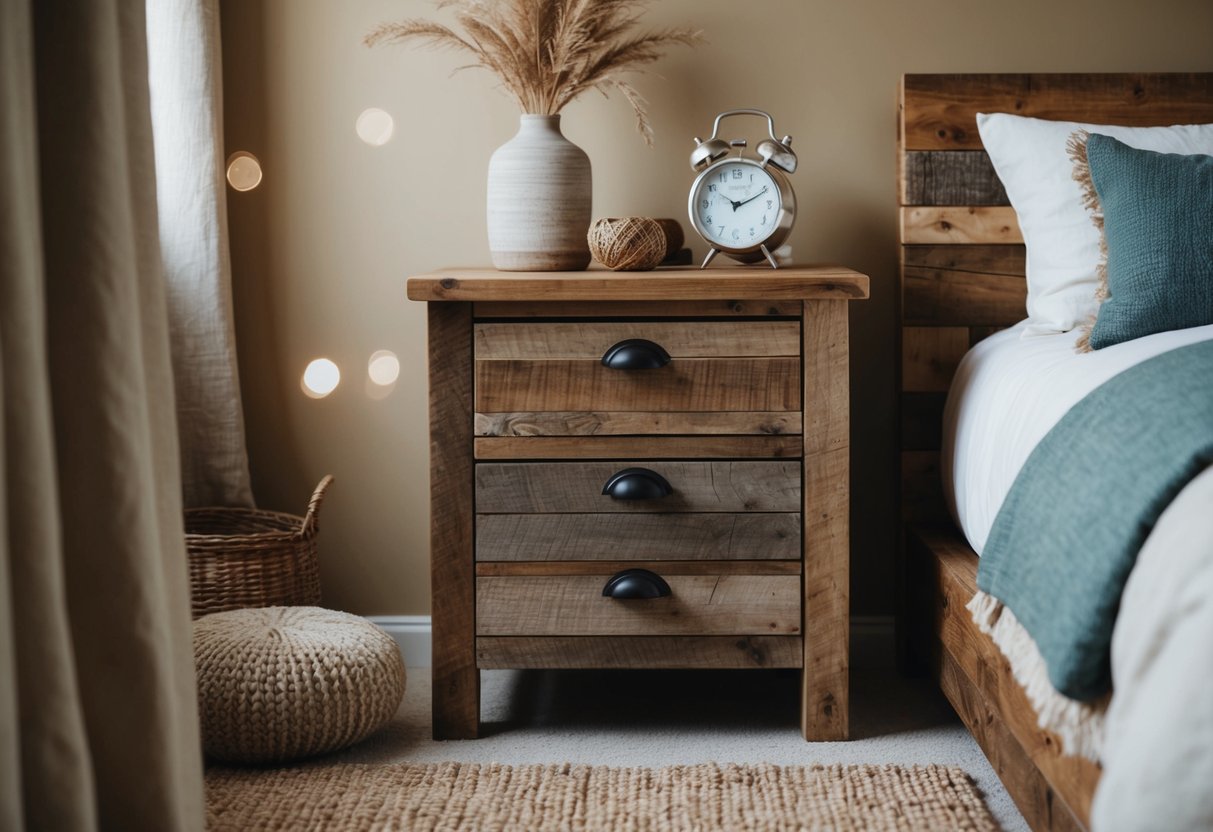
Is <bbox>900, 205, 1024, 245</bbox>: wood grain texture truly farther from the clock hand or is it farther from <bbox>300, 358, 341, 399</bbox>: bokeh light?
<bbox>300, 358, 341, 399</bbox>: bokeh light

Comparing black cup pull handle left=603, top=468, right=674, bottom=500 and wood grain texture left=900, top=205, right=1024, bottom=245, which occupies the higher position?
wood grain texture left=900, top=205, right=1024, bottom=245

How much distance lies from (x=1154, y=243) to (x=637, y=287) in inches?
28.5

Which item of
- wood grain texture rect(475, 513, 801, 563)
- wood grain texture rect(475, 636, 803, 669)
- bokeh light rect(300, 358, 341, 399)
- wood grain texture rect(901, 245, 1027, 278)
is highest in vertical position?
wood grain texture rect(901, 245, 1027, 278)

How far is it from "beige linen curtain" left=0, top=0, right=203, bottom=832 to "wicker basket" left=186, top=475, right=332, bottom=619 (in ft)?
2.71

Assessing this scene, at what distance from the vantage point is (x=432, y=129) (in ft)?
7.29

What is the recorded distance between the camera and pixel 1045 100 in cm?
211

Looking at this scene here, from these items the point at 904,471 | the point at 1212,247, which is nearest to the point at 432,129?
the point at 904,471

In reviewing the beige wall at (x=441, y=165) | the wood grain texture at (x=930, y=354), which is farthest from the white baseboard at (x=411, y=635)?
the wood grain texture at (x=930, y=354)

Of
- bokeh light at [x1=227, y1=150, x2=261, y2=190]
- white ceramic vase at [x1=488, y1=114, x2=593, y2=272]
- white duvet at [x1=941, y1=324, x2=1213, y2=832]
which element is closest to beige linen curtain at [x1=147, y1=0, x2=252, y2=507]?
bokeh light at [x1=227, y1=150, x2=261, y2=190]

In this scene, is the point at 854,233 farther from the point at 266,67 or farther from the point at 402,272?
the point at 266,67

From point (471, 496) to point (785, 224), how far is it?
2.37 ft

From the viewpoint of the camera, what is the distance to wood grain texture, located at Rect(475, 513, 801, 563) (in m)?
1.80

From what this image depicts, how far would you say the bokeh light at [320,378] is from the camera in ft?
7.47

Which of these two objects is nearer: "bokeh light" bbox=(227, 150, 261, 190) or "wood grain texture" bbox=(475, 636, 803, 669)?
"wood grain texture" bbox=(475, 636, 803, 669)
